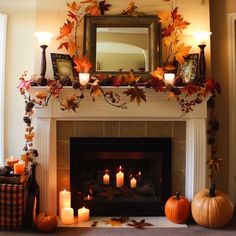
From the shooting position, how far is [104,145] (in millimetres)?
3293

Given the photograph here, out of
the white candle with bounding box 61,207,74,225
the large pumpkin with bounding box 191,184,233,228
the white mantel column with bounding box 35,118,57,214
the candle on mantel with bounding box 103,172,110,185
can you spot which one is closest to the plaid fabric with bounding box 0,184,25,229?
the white mantel column with bounding box 35,118,57,214

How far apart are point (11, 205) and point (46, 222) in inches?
12.8

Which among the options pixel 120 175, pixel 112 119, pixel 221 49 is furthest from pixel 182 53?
pixel 120 175

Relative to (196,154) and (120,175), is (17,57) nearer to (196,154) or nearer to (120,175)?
(120,175)

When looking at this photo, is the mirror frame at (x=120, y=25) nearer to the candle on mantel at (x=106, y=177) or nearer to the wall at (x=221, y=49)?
the wall at (x=221, y=49)

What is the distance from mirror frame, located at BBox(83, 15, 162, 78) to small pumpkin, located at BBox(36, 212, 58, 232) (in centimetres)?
133

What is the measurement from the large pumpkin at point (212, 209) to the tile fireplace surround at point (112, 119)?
8.3 inches

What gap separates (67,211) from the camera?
3.14 metres

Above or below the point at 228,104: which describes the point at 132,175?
below

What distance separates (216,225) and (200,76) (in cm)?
130

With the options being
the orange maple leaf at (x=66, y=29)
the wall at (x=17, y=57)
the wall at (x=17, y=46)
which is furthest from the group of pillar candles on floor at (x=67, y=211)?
the orange maple leaf at (x=66, y=29)

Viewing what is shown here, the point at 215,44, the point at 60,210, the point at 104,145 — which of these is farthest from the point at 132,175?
the point at 215,44

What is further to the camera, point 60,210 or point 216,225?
point 60,210

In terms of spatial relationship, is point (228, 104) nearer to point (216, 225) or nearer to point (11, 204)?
point (216, 225)
